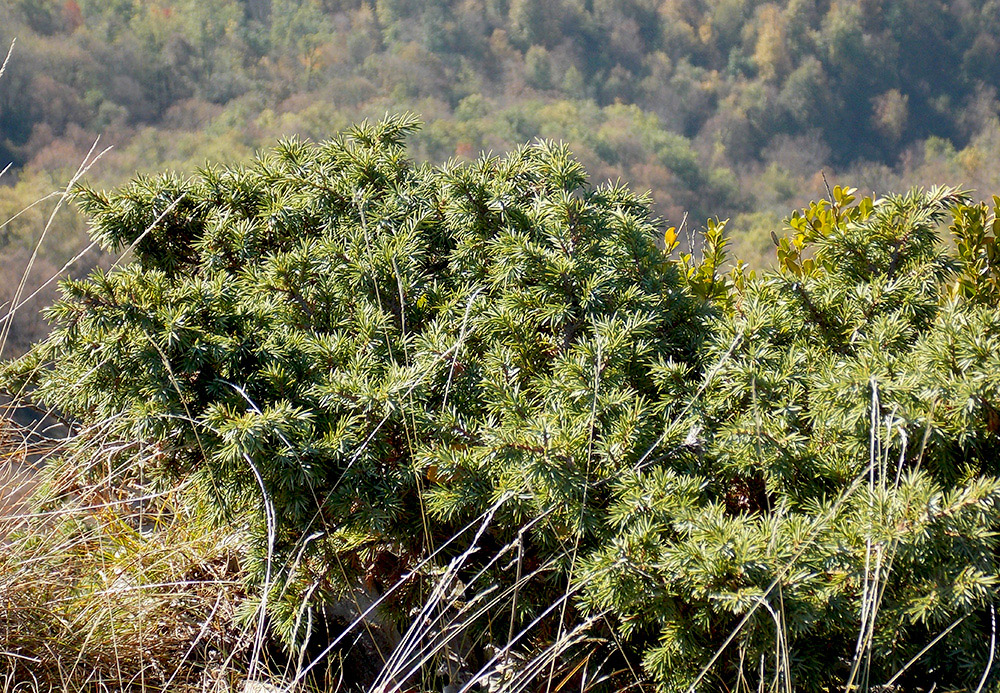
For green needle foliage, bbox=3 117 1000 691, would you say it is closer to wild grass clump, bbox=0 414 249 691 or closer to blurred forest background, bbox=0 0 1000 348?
wild grass clump, bbox=0 414 249 691

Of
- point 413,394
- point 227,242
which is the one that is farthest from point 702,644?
point 227,242

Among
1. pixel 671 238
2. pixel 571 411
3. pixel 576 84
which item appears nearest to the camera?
pixel 571 411

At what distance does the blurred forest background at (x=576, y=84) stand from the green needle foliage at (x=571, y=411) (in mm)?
20811

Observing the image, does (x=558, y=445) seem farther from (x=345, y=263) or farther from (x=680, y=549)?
(x=345, y=263)

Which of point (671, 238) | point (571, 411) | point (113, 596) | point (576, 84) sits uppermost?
point (571, 411)

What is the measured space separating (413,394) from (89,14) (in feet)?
102

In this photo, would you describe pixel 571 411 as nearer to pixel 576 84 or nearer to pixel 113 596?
pixel 113 596

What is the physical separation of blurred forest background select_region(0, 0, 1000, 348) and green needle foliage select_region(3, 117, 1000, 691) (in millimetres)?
20811

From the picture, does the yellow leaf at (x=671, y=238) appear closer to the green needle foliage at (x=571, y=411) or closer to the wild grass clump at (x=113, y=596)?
the green needle foliage at (x=571, y=411)

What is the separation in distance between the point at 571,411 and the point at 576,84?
35530 millimetres

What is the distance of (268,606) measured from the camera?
1646 millimetres

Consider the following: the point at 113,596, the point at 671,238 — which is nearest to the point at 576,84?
the point at 671,238

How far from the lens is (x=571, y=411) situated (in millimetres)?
1522

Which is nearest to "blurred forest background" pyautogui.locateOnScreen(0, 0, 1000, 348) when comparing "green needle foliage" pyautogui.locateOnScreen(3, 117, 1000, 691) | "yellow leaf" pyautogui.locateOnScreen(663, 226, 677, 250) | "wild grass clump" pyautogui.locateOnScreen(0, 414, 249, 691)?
"yellow leaf" pyautogui.locateOnScreen(663, 226, 677, 250)
